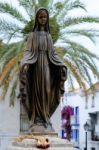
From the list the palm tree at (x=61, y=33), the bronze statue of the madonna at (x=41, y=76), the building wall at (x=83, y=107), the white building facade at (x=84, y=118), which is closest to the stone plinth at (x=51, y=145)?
the bronze statue of the madonna at (x=41, y=76)

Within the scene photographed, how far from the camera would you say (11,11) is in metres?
22.0

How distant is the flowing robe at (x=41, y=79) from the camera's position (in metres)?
9.68

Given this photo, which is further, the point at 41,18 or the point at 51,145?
the point at 41,18

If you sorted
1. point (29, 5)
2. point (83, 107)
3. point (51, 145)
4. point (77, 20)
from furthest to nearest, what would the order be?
point (83, 107) < point (77, 20) < point (29, 5) < point (51, 145)

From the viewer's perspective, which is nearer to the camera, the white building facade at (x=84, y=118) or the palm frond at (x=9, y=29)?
the palm frond at (x=9, y=29)

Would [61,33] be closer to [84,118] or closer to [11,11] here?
[11,11]

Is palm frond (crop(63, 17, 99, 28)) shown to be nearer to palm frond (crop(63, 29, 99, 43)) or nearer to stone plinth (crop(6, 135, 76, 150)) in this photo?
palm frond (crop(63, 29, 99, 43))

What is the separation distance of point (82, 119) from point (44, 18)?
5116cm

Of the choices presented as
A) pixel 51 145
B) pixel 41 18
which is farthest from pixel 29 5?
pixel 51 145

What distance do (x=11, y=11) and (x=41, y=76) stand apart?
12.5m

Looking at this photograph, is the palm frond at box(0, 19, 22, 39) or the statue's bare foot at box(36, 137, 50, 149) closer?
the statue's bare foot at box(36, 137, 50, 149)

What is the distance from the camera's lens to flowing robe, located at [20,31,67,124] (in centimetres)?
968

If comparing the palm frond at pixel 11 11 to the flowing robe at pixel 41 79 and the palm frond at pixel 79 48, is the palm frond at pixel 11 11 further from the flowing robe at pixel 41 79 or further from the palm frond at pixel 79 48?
the flowing robe at pixel 41 79

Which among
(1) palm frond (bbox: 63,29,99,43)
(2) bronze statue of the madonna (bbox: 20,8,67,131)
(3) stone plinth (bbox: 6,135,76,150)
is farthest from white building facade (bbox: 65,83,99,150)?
(3) stone plinth (bbox: 6,135,76,150)
